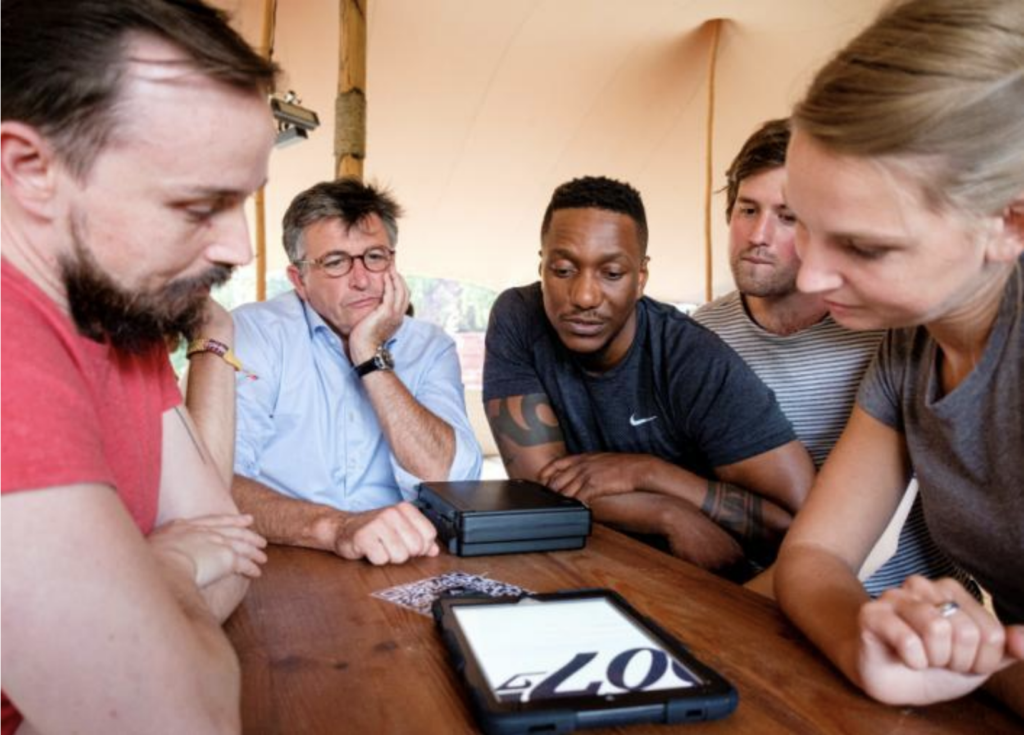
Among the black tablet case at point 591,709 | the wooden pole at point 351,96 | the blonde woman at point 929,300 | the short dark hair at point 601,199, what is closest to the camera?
the black tablet case at point 591,709

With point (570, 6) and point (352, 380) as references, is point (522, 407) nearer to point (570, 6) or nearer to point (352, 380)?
point (352, 380)

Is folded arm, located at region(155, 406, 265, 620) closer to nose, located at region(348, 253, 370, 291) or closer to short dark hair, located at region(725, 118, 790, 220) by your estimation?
nose, located at region(348, 253, 370, 291)

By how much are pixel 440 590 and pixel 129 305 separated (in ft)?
1.84

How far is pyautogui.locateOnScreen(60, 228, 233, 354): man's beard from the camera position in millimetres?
717

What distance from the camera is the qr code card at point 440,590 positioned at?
3.33ft

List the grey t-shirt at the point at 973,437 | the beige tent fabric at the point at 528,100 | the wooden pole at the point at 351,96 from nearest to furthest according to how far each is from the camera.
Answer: the grey t-shirt at the point at 973,437 < the wooden pole at the point at 351,96 < the beige tent fabric at the point at 528,100

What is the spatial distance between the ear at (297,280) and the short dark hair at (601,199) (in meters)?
0.70

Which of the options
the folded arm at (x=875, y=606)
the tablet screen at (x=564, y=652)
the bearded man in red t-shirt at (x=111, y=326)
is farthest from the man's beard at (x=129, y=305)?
the folded arm at (x=875, y=606)

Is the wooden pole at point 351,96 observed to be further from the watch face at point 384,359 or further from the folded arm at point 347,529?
the folded arm at point 347,529

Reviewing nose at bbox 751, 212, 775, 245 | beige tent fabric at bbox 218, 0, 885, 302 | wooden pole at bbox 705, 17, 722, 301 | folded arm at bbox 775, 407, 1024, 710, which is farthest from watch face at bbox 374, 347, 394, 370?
wooden pole at bbox 705, 17, 722, 301

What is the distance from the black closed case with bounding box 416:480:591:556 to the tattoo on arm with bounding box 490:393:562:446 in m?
0.61

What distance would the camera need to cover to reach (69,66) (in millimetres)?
685

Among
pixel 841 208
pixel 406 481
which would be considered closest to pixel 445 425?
pixel 406 481

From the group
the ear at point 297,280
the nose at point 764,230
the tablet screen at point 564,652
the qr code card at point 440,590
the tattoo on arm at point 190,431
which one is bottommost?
the qr code card at point 440,590
